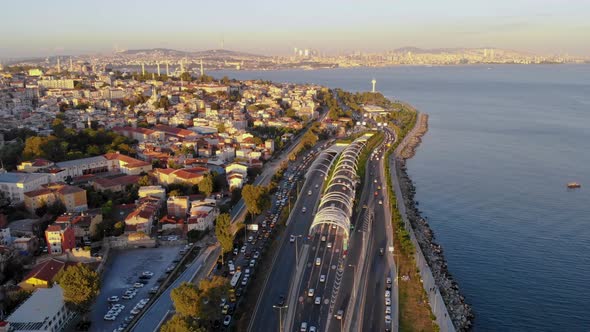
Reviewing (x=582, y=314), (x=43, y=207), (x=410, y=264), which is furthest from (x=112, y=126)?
(x=582, y=314)

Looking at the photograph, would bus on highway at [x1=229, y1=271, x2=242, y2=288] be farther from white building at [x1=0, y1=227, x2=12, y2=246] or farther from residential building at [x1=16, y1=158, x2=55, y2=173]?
residential building at [x1=16, y1=158, x2=55, y2=173]

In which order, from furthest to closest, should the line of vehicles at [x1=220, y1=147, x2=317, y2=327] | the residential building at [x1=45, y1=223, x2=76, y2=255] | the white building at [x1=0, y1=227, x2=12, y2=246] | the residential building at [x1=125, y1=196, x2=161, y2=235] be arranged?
the residential building at [x1=125, y1=196, x2=161, y2=235] < the white building at [x1=0, y1=227, x2=12, y2=246] < the residential building at [x1=45, y1=223, x2=76, y2=255] < the line of vehicles at [x1=220, y1=147, x2=317, y2=327]

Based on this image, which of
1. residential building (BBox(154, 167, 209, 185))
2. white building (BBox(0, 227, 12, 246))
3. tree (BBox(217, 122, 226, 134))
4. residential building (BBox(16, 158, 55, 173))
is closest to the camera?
white building (BBox(0, 227, 12, 246))

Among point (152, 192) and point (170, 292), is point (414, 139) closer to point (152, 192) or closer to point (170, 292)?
point (152, 192)

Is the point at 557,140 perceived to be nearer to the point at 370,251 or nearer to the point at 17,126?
the point at 370,251

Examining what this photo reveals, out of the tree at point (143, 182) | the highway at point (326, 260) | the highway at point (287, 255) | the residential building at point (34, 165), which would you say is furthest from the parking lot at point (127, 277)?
the residential building at point (34, 165)

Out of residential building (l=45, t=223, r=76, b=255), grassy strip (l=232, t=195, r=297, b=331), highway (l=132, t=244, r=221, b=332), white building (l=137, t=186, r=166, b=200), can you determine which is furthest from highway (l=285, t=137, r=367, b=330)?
residential building (l=45, t=223, r=76, b=255)

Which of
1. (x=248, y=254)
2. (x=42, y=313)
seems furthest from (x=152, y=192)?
(x=42, y=313)
